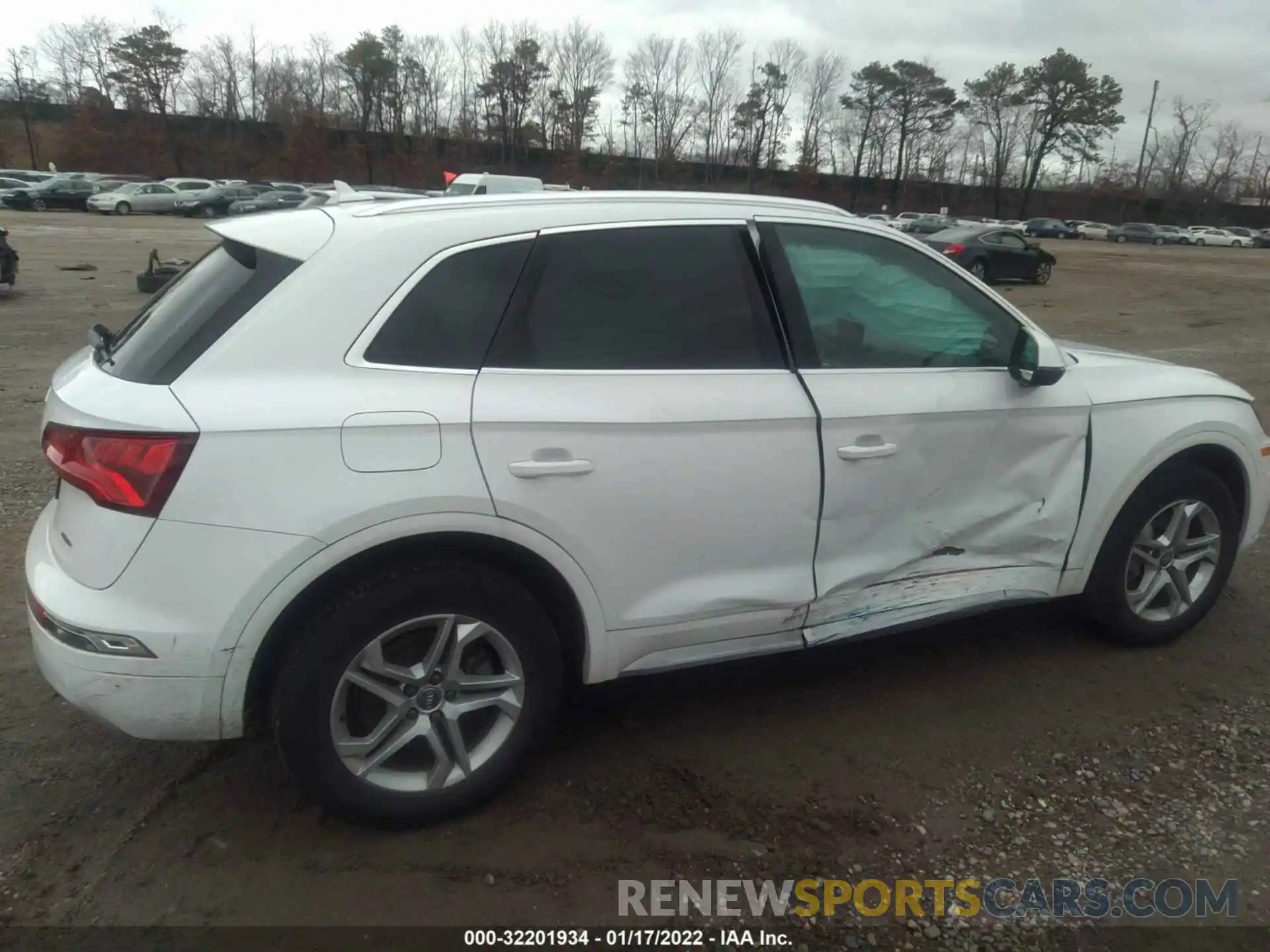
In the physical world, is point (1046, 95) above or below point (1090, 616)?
above

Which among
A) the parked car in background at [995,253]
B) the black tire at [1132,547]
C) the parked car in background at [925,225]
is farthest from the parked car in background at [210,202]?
the black tire at [1132,547]

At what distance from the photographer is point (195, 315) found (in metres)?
2.63

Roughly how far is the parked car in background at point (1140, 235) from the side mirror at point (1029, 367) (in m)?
64.1

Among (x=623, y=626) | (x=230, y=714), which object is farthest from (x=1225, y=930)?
(x=230, y=714)

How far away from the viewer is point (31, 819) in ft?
9.15

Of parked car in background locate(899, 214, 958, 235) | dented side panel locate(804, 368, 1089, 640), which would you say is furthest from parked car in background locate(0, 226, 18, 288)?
parked car in background locate(899, 214, 958, 235)

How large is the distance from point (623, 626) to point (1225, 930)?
1.83m

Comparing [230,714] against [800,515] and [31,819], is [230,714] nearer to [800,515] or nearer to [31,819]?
[31,819]

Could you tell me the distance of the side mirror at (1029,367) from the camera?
337cm

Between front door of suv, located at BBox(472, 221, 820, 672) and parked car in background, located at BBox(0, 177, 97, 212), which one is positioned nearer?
front door of suv, located at BBox(472, 221, 820, 672)

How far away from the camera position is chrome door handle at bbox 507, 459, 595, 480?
262 centimetres

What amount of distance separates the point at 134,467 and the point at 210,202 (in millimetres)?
46612

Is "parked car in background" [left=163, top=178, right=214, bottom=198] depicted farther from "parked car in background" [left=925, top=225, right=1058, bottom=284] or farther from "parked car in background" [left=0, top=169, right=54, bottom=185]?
"parked car in background" [left=925, top=225, right=1058, bottom=284]

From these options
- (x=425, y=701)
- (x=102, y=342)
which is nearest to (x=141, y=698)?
(x=425, y=701)
